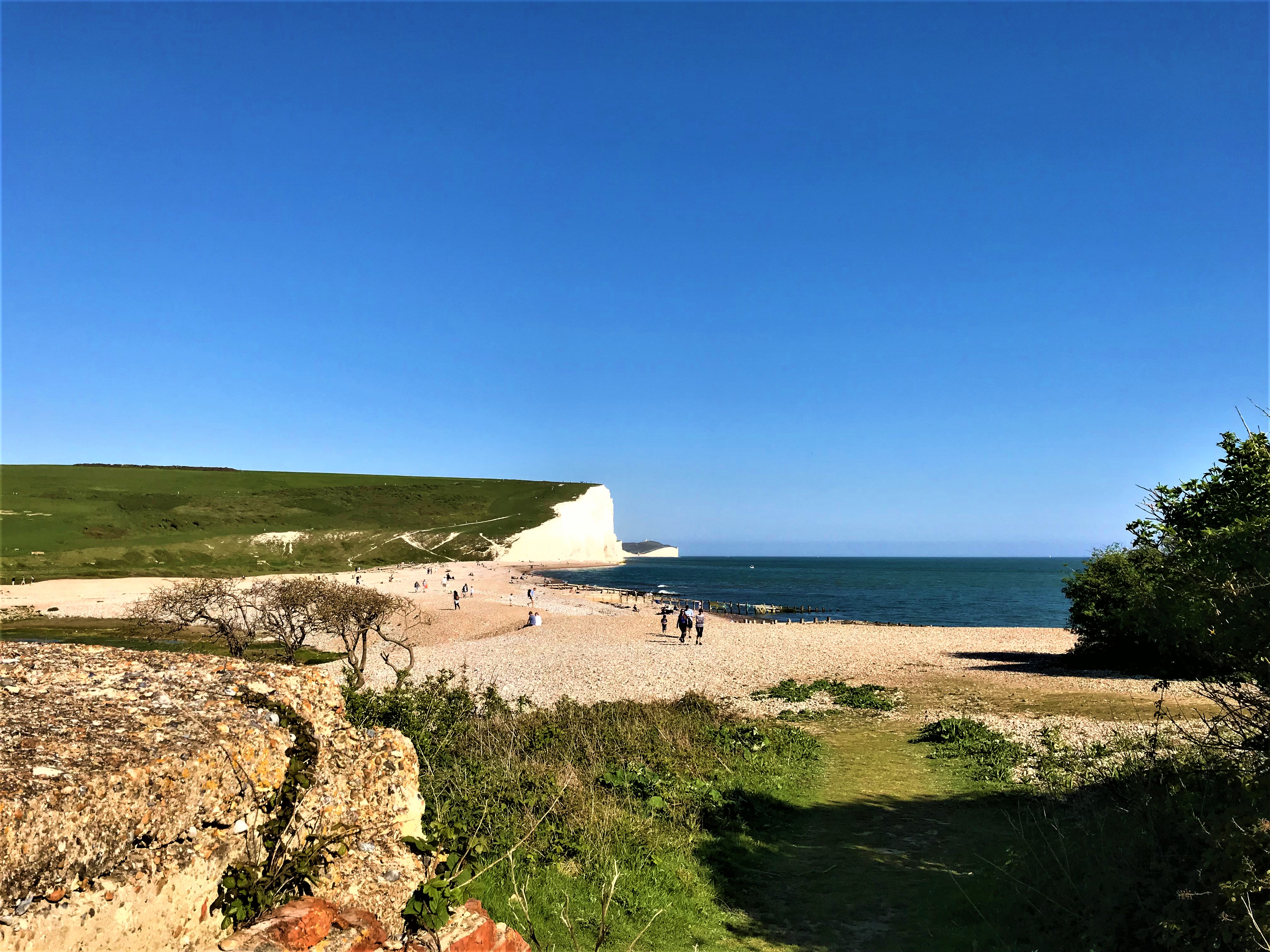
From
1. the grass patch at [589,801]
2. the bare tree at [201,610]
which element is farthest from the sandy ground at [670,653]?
the grass patch at [589,801]

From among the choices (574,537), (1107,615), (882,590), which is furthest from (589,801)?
(574,537)

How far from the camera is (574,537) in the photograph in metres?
148

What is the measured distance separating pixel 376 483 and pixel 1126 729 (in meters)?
163

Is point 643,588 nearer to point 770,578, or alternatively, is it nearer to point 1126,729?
point 770,578

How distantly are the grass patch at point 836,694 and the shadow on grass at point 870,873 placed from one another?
9.04m

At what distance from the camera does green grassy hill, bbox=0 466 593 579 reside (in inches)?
3312

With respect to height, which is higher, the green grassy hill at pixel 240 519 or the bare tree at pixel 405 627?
the green grassy hill at pixel 240 519

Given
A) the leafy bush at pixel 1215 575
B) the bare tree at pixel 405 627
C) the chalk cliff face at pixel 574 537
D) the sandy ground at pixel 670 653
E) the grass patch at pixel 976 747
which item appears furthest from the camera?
the chalk cliff face at pixel 574 537

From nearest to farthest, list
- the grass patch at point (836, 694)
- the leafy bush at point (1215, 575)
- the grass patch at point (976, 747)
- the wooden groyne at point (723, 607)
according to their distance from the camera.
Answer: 1. the leafy bush at point (1215, 575)
2. the grass patch at point (976, 747)
3. the grass patch at point (836, 694)
4. the wooden groyne at point (723, 607)

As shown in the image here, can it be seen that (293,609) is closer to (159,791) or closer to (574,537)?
(159,791)

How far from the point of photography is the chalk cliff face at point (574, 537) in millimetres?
133750

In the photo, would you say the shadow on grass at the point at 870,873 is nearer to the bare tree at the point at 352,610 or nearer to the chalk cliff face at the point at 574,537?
the bare tree at the point at 352,610

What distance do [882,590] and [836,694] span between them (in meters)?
80.2

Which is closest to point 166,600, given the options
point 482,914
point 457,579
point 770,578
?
point 482,914
